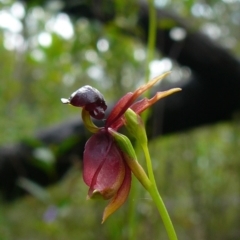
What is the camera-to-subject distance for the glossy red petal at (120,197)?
0.31m

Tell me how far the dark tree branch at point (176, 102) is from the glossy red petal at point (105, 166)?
1250 mm

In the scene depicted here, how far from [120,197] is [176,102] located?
4.83 feet

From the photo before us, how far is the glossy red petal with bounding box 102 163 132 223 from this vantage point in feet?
1.02

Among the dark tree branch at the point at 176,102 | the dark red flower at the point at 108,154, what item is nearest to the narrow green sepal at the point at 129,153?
the dark red flower at the point at 108,154

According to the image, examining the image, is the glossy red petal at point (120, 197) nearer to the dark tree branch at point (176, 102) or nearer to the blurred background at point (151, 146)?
the dark tree branch at point (176, 102)

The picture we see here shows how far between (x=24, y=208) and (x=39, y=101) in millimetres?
706

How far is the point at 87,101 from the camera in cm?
31

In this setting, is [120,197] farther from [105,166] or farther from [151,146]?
[151,146]

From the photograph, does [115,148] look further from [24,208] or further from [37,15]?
[24,208]

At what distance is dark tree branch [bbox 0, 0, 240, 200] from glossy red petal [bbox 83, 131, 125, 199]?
1250 mm

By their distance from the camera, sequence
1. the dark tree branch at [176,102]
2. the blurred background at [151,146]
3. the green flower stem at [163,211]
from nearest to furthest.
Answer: the green flower stem at [163,211] → the dark tree branch at [176,102] → the blurred background at [151,146]

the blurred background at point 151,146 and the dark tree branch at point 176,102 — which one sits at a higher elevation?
the dark tree branch at point 176,102

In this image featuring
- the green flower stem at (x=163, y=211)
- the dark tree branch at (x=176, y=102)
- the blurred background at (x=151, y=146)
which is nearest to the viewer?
the green flower stem at (x=163, y=211)

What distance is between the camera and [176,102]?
5.79 ft
